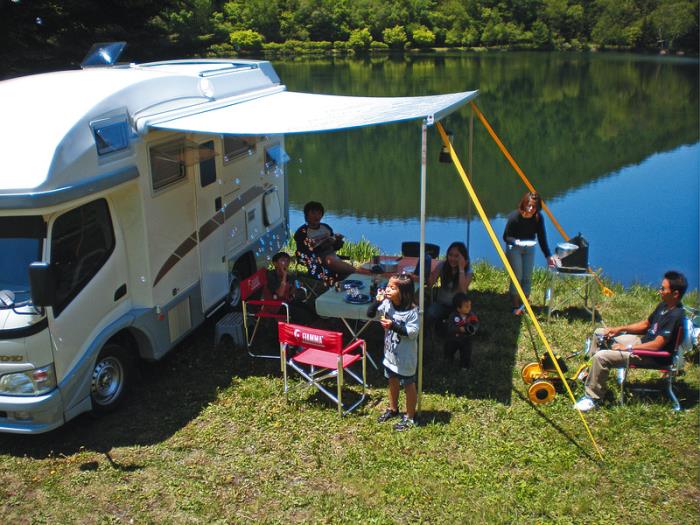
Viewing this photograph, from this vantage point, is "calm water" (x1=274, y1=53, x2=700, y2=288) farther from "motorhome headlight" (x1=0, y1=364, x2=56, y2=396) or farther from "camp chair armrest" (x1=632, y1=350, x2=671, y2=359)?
"motorhome headlight" (x1=0, y1=364, x2=56, y2=396)

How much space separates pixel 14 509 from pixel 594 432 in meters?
4.34

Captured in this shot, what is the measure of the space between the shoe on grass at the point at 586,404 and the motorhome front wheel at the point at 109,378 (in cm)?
387

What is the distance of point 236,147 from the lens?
7.87 meters

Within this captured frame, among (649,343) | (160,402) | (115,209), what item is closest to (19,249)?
(115,209)

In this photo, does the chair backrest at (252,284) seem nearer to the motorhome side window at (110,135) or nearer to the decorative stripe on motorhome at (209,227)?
the decorative stripe on motorhome at (209,227)

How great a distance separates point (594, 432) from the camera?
5.60 meters

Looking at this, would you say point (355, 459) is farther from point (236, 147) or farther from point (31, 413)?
point (236, 147)

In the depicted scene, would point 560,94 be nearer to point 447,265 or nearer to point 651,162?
point 651,162

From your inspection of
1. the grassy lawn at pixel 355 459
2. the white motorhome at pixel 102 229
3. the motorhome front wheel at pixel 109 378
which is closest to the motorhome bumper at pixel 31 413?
the white motorhome at pixel 102 229

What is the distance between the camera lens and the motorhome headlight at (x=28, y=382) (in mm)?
5156

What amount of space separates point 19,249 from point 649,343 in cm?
499

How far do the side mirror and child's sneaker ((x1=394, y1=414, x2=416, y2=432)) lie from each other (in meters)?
2.79

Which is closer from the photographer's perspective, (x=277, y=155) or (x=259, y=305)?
(x=259, y=305)

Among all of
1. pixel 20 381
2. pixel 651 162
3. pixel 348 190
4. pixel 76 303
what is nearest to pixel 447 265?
pixel 76 303
